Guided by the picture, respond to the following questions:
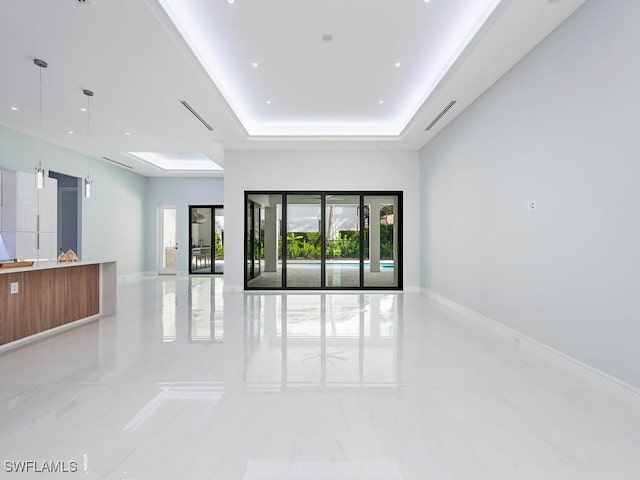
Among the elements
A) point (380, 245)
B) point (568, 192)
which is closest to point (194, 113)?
point (380, 245)

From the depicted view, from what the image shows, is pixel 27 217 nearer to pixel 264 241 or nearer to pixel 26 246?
pixel 26 246

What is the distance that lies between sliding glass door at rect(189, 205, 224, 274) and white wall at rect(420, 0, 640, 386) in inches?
365

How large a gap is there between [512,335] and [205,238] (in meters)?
10.7

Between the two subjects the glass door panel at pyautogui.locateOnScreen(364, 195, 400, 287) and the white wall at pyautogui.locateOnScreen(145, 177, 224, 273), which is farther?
the white wall at pyautogui.locateOnScreen(145, 177, 224, 273)

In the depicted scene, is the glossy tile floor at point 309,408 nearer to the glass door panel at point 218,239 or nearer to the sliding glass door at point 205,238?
the sliding glass door at point 205,238

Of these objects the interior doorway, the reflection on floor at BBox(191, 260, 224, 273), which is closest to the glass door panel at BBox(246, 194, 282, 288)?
the reflection on floor at BBox(191, 260, 224, 273)

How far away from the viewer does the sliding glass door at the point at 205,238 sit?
40.9 ft

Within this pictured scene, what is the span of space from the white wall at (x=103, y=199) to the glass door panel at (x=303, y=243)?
4200mm

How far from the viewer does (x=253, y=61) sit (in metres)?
5.11

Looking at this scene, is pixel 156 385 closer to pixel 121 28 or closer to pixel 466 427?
pixel 466 427

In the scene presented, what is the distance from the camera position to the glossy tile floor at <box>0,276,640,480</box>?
2041mm

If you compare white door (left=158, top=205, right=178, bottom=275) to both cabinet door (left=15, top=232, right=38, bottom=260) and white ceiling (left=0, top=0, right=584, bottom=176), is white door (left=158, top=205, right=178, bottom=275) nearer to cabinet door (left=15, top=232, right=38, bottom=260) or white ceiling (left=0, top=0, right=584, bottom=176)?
white ceiling (left=0, top=0, right=584, bottom=176)

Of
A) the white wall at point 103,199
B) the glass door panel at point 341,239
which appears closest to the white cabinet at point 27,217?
the white wall at point 103,199

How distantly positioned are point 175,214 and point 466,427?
11.9 meters
